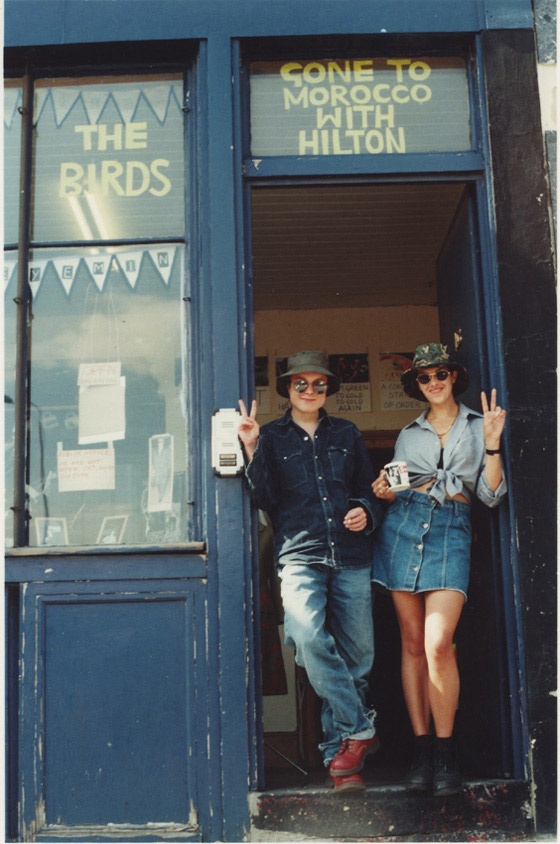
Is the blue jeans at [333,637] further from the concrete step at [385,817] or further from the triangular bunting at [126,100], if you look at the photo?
the triangular bunting at [126,100]

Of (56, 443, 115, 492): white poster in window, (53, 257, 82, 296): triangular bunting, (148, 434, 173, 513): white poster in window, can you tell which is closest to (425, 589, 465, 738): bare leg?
(148, 434, 173, 513): white poster in window

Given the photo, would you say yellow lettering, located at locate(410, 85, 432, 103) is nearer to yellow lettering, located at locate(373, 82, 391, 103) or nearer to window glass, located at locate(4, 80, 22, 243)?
yellow lettering, located at locate(373, 82, 391, 103)

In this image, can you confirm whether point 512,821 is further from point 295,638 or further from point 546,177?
point 546,177

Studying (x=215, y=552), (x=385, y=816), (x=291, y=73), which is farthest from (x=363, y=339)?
(x=385, y=816)

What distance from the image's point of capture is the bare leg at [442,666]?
4.25 meters

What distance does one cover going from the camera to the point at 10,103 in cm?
511

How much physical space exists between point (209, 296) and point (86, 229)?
857mm

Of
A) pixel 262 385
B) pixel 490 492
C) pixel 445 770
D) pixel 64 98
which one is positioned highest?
pixel 64 98

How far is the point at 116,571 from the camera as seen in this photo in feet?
14.8

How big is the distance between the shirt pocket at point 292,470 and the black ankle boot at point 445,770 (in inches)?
55.7

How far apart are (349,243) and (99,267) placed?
239cm

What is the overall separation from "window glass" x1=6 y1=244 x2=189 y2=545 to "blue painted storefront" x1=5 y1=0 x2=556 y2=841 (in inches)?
6.0

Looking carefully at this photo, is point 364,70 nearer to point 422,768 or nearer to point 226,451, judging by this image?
point 226,451

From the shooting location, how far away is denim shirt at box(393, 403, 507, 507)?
14.7 feet
